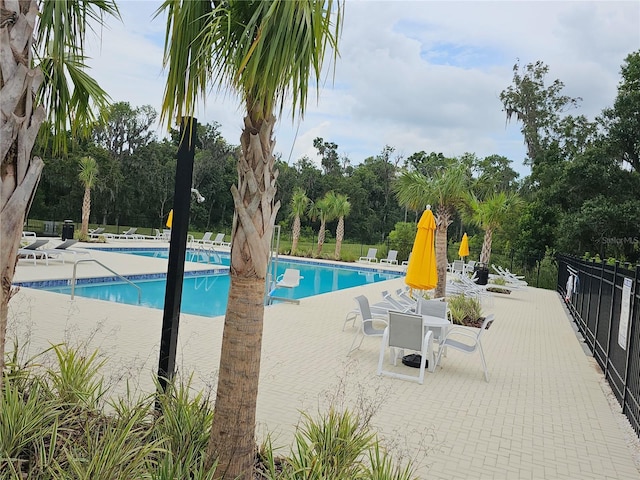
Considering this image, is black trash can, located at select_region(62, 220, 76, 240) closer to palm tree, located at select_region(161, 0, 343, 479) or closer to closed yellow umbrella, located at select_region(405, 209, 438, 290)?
closed yellow umbrella, located at select_region(405, 209, 438, 290)

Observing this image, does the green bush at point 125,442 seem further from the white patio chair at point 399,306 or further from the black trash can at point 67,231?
the black trash can at point 67,231

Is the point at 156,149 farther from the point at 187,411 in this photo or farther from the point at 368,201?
the point at 187,411

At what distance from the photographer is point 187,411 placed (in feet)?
11.8

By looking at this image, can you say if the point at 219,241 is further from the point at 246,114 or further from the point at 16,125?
the point at 16,125

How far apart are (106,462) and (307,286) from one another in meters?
16.9

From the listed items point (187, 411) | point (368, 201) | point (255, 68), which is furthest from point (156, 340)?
point (368, 201)

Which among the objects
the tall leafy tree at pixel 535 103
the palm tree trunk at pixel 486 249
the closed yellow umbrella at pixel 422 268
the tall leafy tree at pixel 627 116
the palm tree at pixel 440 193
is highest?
the tall leafy tree at pixel 535 103

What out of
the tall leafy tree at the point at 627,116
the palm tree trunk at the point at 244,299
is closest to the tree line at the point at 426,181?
the tall leafy tree at the point at 627,116

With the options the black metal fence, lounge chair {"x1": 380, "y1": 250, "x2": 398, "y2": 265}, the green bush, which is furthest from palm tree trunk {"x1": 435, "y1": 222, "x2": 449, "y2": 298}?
lounge chair {"x1": 380, "y1": 250, "x2": 398, "y2": 265}

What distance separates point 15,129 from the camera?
2.29m

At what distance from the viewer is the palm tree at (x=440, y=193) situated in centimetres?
1266

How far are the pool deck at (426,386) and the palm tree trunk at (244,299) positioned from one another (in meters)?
0.92

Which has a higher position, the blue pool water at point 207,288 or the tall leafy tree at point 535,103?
the tall leafy tree at point 535,103

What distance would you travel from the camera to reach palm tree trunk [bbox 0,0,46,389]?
2217 mm
